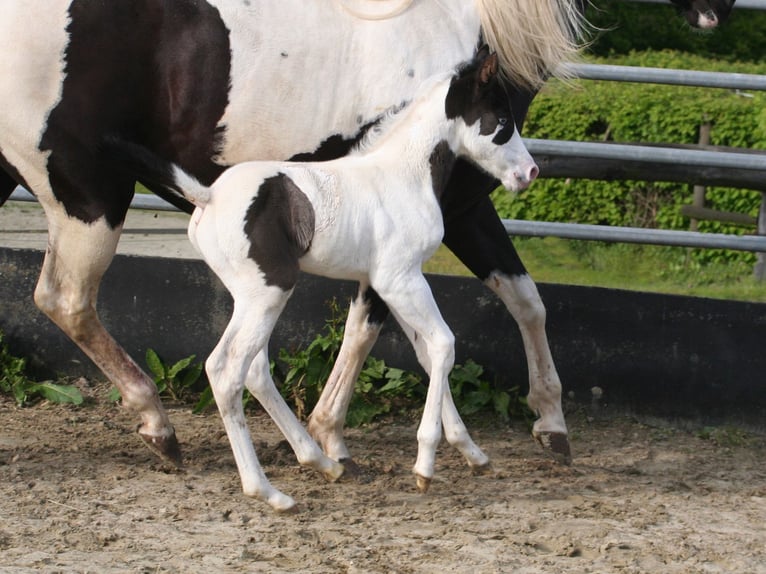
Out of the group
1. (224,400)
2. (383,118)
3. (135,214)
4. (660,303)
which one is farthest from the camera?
(135,214)

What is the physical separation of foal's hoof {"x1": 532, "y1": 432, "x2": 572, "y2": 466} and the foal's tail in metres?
1.79

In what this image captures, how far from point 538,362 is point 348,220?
1367mm

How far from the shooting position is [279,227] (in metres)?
3.84

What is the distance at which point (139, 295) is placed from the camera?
555 cm

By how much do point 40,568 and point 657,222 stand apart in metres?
6.84

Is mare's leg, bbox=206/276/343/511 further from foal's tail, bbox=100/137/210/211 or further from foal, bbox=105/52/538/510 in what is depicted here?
foal's tail, bbox=100/137/210/211

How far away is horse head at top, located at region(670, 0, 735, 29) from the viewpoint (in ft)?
15.7

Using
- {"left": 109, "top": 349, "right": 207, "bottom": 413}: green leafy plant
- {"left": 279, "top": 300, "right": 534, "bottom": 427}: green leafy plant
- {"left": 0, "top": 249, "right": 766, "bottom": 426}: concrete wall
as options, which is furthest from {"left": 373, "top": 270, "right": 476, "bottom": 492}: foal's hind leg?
{"left": 109, "top": 349, "right": 207, "bottom": 413}: green leafy plant

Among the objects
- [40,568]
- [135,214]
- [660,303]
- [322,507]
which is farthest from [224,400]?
[135,214]

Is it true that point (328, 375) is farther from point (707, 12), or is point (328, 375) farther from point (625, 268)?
point (625, 268)

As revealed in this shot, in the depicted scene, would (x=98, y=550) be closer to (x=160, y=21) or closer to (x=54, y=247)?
(x=54, y=247)

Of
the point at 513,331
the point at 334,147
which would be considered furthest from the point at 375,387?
the point at 334,147

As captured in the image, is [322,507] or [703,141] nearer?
[322,507]

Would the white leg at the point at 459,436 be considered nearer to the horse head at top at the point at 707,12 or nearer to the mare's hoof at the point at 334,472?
the mare's hoof at the point at 334,472
